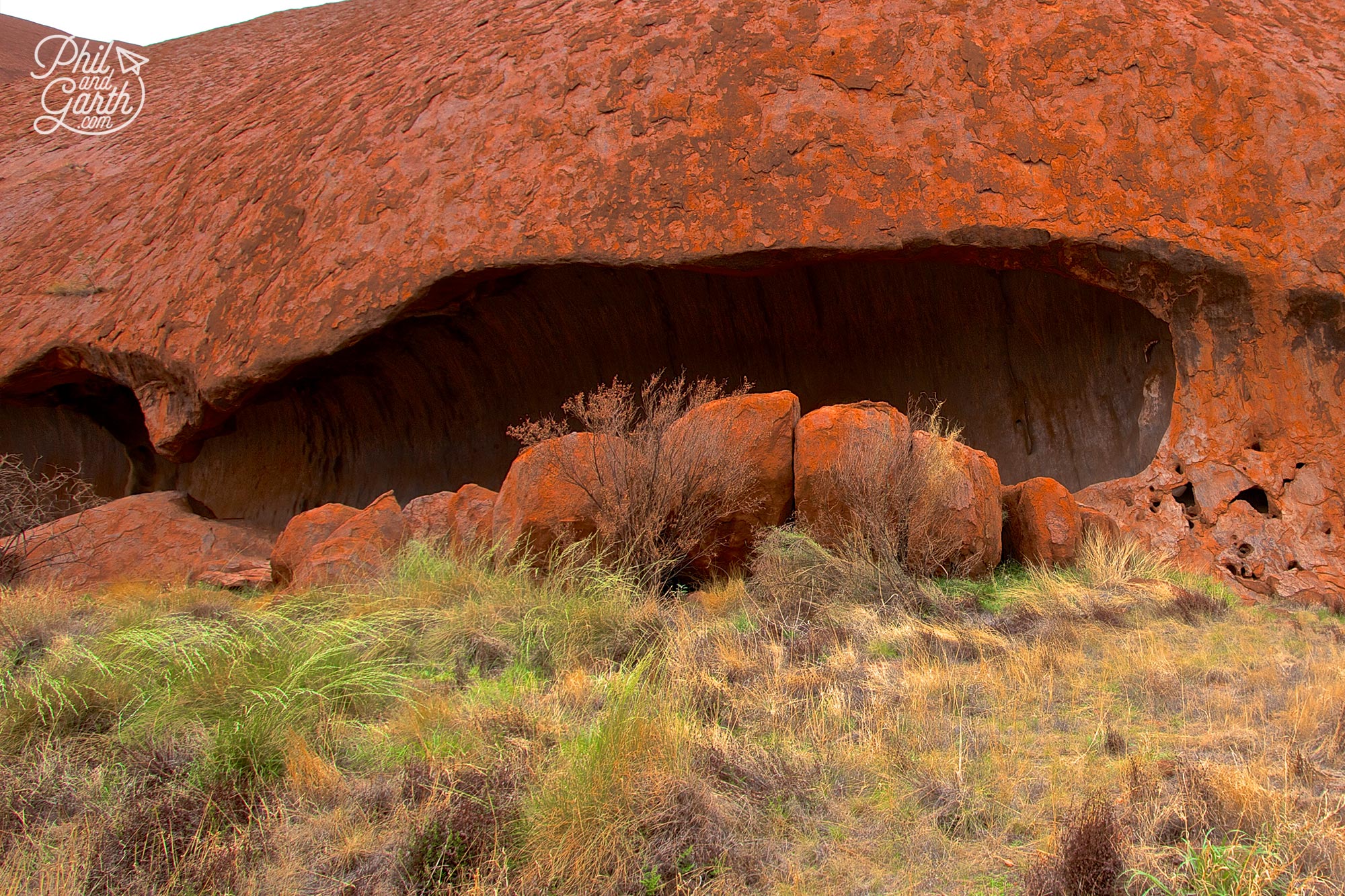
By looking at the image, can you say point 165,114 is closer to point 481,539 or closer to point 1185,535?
point 481,539

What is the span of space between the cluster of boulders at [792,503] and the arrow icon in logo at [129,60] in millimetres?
11852

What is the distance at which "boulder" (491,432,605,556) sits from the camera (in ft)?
17.8

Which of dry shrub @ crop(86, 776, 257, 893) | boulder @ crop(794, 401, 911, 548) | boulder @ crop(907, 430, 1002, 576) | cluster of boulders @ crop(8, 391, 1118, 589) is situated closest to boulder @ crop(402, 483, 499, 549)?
cluster of boulders @ crop(8, 391, 1118, 589)

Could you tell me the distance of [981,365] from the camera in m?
7.33

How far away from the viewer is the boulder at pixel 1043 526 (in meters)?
5.66

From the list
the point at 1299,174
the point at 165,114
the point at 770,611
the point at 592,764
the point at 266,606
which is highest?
the point at 165,114

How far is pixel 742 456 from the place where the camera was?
545 centimetres

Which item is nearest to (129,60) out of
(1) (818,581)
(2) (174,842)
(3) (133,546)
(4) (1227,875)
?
(3) (133,546)

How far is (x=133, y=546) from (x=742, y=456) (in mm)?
4903

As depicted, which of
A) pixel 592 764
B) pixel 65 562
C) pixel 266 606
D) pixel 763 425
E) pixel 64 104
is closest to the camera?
pixel 592 764

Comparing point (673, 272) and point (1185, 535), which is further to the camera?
point (673, 272)

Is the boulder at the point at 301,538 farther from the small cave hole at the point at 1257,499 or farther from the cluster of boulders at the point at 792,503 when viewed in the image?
the small cave hole at the point at 1257,499

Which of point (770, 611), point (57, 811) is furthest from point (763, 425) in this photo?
point (57, 811)

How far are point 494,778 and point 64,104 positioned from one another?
49.7 feet
